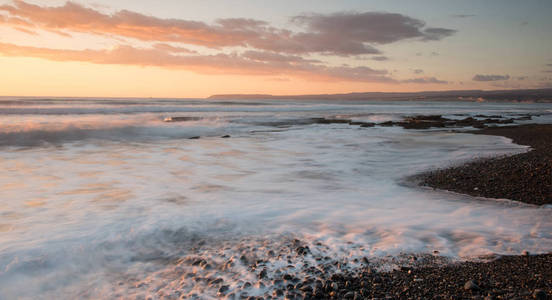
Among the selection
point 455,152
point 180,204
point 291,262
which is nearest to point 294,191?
point 180,204

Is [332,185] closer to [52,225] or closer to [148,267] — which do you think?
[148,267]

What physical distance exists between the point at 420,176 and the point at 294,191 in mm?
3262

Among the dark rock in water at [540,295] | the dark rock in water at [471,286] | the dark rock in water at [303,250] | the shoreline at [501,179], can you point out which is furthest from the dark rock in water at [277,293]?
the shoreline at [501,179]

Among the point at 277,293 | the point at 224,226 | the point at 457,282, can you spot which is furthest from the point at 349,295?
the point at 224,226

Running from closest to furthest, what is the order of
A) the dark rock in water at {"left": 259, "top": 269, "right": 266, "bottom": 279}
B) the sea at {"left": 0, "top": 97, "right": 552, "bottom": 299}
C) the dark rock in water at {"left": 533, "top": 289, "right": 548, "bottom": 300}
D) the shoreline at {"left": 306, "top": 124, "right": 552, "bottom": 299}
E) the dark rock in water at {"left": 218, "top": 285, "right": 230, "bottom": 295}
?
the dark rock in water at {"left": 533, "top": 289, "right": 548, "bottom": 300} → the shoreline at {"left": 306, "top": 124, "right": 552, "bottom": 299} → the dark rock in water at {"left": 218, "top": 285, "right": 230, "bottom": 295} → the dark rock in water at {"left": 259, "top": 269, "right": 266, "bottom": 279} → the sea at {"left": 0, "top": 97, "right": 552, "bottom": 299}

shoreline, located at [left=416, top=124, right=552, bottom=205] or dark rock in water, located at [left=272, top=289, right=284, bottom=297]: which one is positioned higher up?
shoreline, located at [left=416, top=124, right=552, bottom=205]

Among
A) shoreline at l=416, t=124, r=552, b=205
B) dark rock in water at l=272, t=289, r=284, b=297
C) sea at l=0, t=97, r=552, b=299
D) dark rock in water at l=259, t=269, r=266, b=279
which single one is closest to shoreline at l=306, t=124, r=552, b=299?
sea at l=0, t=97, r=552, b=299

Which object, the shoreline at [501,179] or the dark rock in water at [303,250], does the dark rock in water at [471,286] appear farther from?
the shoreline at [501,179]

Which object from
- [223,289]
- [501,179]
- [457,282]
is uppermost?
[501,179]

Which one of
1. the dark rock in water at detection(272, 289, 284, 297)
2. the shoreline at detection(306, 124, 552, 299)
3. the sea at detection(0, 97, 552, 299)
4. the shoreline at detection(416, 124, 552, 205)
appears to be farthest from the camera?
the shoreline at detection(416, 124, 552, 205)

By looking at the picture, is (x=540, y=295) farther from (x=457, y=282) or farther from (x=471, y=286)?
(x=457, y=282)

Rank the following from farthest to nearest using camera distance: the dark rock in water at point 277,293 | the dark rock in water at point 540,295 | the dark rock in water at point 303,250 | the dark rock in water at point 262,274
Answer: the dark rock in water at point 303,250 → the dark rock in water at point 262,274 → the dark rock in water at point 277,293 → the dark rock in water at point 540,295

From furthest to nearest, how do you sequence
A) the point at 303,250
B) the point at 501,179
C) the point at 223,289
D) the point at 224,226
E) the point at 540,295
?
the point at 501,179 → the point at 224,226 → the point at 303,250 → the point at 223,289 → the point at 540,295

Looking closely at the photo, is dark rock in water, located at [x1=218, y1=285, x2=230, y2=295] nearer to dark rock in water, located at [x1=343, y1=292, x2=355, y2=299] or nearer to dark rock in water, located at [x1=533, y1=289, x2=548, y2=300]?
dark rock in water, located at [x1=343, y1=292, x2=355, y2=299]
